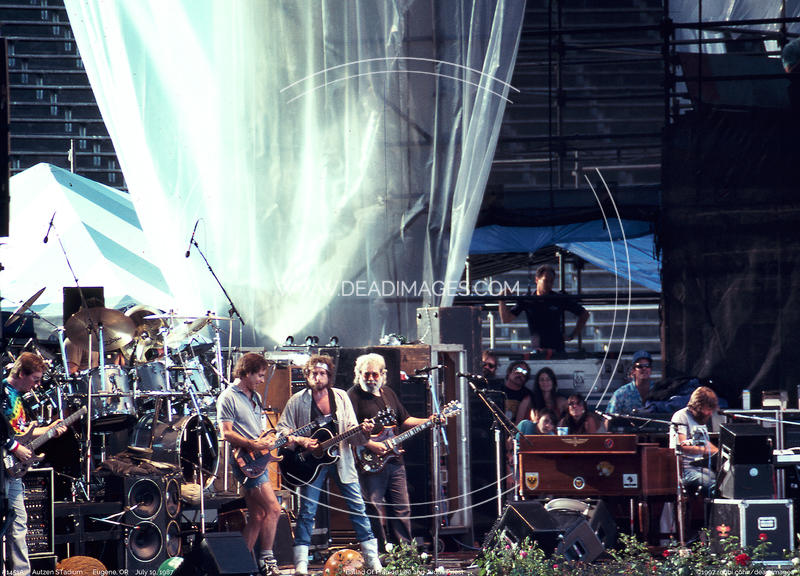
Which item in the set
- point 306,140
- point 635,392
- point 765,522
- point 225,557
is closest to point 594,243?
point 635,392

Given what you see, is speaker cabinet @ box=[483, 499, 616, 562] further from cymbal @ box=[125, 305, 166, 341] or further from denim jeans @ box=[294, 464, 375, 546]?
cymbal @ box=[125, 305, 166, 341]

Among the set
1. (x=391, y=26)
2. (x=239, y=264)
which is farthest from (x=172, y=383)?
(x=391, y=26)

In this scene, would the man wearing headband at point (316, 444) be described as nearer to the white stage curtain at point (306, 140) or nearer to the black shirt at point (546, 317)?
the white stage curtain at point (306, 140)

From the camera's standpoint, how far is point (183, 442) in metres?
10.8

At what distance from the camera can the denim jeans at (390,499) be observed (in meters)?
10.0

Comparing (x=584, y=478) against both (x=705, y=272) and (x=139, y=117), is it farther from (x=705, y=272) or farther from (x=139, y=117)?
(x=139, y=117)

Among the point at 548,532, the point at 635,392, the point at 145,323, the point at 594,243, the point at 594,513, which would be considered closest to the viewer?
the point at 548,532

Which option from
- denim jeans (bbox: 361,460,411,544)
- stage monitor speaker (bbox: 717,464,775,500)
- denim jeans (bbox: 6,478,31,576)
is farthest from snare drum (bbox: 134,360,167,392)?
stage monitor speaker (bbox: 717,464,775,500)

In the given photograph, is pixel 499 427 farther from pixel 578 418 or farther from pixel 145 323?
pixel 145 323

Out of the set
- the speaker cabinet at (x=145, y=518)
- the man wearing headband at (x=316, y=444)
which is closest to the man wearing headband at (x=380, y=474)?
the man wearing headband at (x=316, y=444)

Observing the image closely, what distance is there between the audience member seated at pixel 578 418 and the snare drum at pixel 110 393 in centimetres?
392

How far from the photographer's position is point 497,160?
16.1m

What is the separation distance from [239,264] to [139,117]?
145cm

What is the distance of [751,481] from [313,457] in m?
3.21
